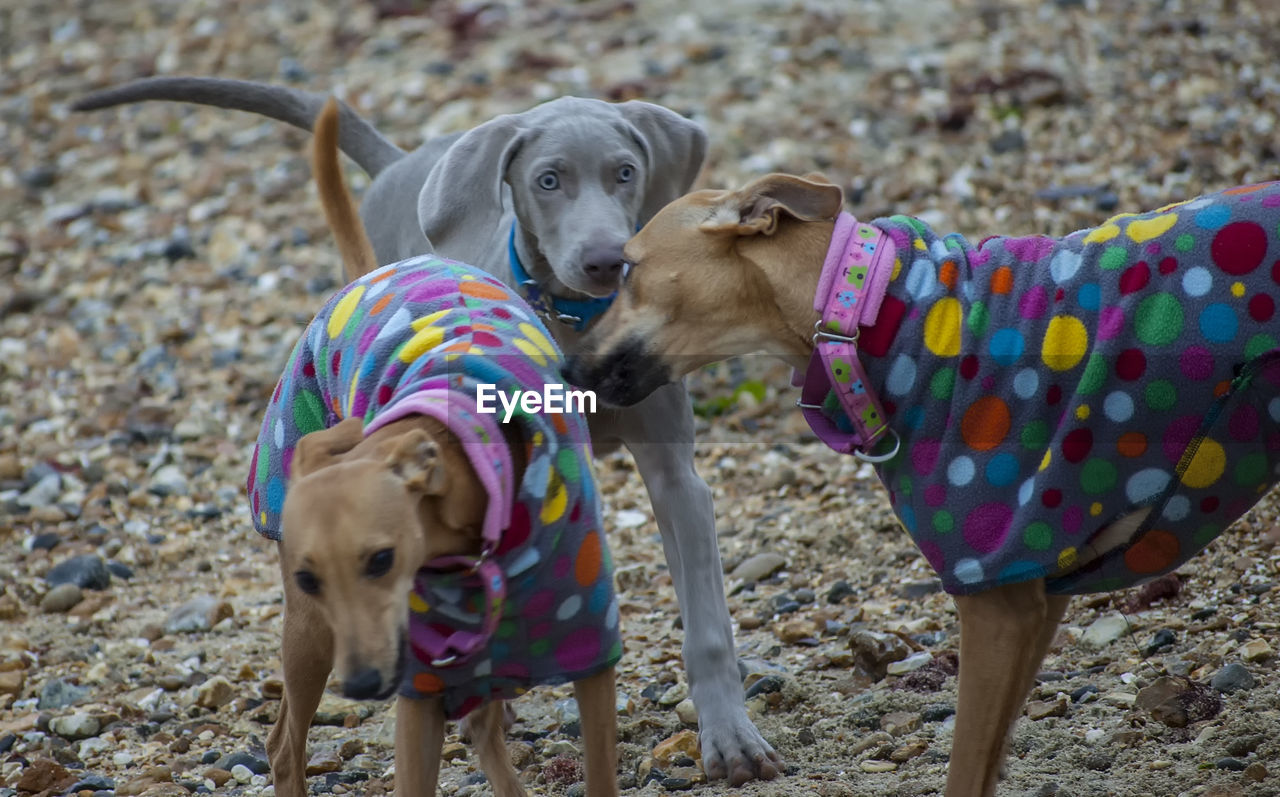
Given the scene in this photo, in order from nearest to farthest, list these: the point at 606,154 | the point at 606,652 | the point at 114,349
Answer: the point at 606,652 < the point at 606,154 < the point at 114,349

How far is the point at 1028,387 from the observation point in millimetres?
2930

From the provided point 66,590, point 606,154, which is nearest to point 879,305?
point 606,154

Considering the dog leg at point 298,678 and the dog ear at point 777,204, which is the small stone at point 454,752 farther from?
the dog ear at point 777,204

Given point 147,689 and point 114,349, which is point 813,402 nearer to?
point 147,689

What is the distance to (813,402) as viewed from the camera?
3.13m

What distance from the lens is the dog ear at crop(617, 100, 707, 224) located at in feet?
15.3

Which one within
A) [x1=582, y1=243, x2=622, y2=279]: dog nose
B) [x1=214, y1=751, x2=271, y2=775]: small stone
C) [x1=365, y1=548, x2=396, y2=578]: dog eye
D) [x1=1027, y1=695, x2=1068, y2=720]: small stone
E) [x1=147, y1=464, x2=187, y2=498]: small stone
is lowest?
[x1=214, y1=751, x2=271, y2=775]: small stone

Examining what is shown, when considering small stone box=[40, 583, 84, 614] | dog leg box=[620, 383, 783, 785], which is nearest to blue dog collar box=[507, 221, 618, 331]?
dog leg box=[620, 383, 783, 785]

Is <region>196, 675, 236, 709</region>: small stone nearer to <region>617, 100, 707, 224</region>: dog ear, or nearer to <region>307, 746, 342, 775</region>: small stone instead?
<region>307, 746, 342, 775</region>: small stone

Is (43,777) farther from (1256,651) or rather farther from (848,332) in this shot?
(1256,651)

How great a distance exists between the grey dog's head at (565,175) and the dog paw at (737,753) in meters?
1.34

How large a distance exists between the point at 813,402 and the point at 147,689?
9.02ft

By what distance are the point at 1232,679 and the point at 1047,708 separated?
1.59ft

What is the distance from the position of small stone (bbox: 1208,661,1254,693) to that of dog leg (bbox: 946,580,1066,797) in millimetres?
947
